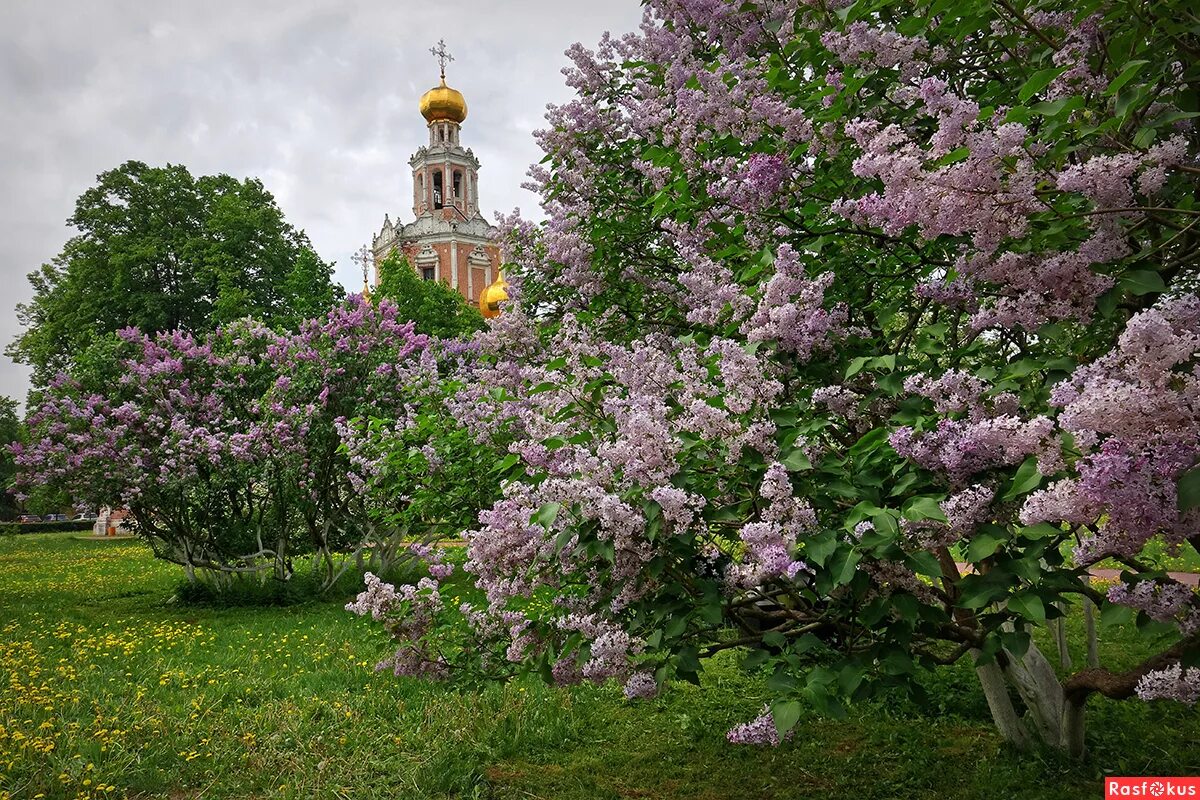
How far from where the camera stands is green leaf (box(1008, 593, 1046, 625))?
1885 mm

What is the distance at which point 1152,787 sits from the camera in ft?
12.0

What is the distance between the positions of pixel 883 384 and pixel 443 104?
47.9 metres

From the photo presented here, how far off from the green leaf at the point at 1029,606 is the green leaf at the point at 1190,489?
50cm

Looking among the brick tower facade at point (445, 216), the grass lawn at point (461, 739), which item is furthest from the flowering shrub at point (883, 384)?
the brick tower facade at point (445, 216)

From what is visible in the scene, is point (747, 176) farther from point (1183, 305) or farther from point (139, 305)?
point (139, 305)

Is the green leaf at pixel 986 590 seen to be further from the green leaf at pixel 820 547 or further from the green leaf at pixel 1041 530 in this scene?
the green leaf at pixel 820 547

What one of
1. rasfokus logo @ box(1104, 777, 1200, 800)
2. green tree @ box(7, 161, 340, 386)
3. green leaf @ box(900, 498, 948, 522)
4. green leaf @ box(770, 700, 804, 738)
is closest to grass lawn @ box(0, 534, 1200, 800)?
rasfokus logo @ box(1104, 777, 1200, 800)

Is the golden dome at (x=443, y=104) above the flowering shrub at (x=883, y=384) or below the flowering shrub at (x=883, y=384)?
above

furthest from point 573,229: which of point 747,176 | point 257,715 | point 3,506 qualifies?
point 3,506

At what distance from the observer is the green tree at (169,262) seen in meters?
23.2

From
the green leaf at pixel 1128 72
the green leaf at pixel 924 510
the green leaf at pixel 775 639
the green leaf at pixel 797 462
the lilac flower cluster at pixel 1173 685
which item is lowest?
the lilac flower cluster at pixel 1173 685

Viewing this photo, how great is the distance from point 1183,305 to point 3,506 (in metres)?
55.8

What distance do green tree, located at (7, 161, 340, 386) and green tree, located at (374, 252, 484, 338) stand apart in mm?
3516

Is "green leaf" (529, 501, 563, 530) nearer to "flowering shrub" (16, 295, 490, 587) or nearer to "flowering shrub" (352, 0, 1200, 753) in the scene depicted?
"flowering shrub" (352, 0, 1200, 753)
